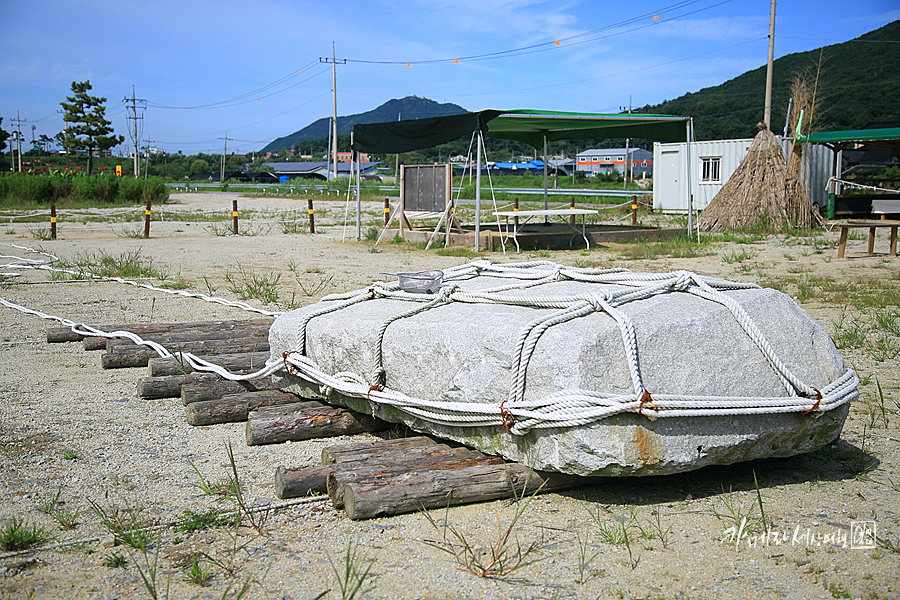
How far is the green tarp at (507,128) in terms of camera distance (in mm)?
14594

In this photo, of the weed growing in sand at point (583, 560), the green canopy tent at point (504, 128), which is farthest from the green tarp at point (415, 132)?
the weed growing in sand at point (583, 560)

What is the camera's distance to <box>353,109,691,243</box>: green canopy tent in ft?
47.7

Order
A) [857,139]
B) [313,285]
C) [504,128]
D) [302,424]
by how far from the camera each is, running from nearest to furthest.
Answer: [302,424]
[313,285]
[504,128]
[857,139]

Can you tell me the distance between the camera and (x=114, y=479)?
342 cm

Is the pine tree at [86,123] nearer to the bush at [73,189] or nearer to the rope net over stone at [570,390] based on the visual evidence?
the bush at [73,189]

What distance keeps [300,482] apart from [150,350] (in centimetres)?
312

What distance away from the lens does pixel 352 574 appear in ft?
8.24

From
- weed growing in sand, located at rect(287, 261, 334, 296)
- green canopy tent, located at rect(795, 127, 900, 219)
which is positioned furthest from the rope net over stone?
green canopy tent, located at rect(795, 127, 900, 219)

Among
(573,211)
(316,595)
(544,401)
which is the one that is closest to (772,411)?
(544,401)

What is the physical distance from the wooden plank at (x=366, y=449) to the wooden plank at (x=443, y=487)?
0.34 metres

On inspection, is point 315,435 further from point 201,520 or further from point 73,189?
point 73,189

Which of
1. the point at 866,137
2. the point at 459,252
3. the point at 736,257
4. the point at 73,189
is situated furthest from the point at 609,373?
the point at 73,189

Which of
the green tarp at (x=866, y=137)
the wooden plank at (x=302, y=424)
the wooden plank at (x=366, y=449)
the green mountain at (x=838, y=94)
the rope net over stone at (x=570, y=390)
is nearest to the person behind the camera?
the rope net over stone at (x=570, y=390)

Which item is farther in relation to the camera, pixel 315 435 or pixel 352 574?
pixel 315 435
